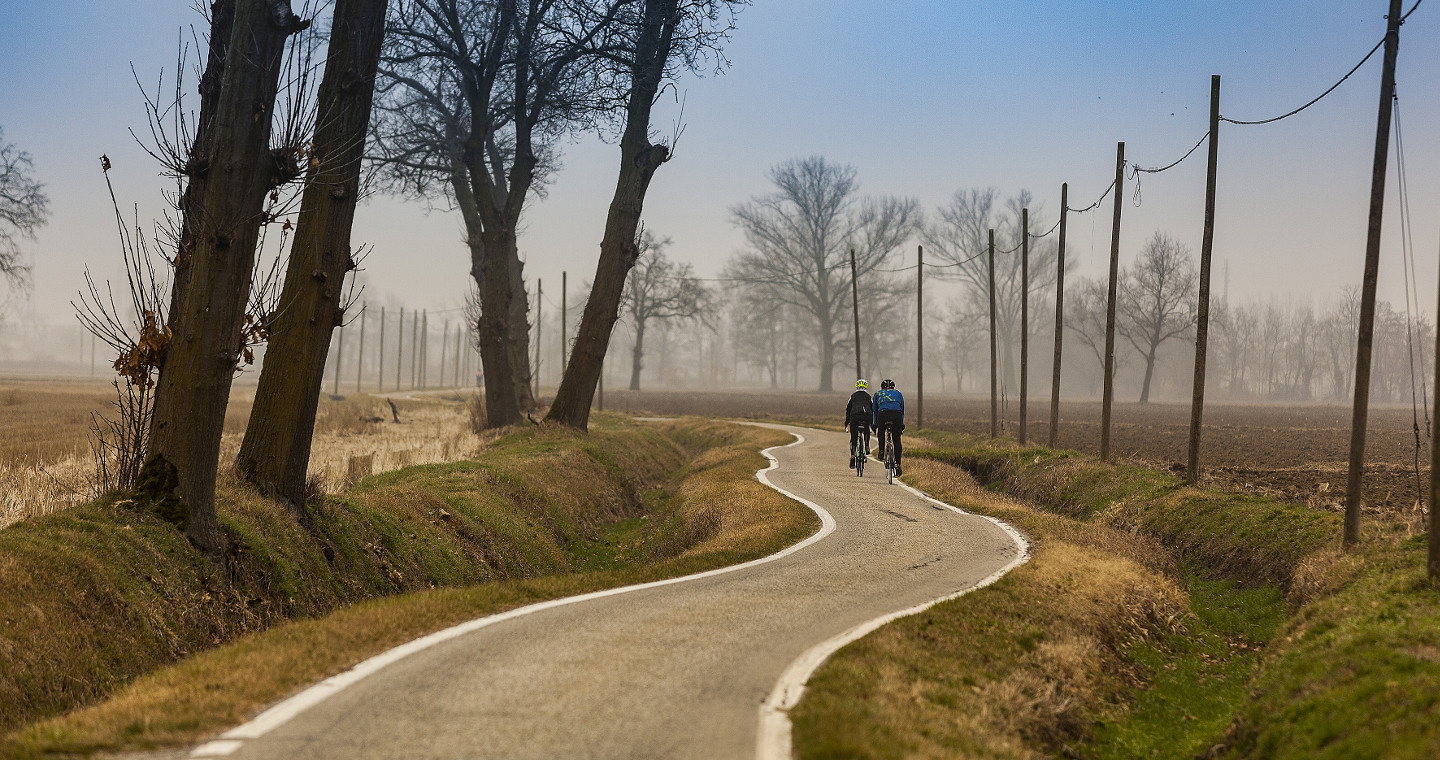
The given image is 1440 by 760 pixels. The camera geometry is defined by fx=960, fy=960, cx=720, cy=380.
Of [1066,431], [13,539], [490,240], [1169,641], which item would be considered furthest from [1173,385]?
[13,539]

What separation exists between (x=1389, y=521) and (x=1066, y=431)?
27.0 m

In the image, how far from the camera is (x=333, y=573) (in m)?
10.7

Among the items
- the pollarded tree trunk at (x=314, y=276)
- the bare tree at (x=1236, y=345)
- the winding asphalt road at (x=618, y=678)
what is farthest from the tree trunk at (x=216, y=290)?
the bare tree at (x=1236, y=345)

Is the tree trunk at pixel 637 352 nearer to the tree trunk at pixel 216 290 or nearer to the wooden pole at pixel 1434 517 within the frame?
the tree trunk at pixel 216 290

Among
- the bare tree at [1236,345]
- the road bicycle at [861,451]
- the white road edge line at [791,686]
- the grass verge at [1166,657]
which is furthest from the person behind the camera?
the bare tree at [1236,345]

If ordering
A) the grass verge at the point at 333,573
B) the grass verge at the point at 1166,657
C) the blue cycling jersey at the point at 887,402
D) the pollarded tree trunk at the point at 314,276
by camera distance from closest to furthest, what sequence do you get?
the grass verge at the point at 333,573
the grass verge at the point at 1166,657
the pollarded tree trunk at the point at 314,276
the blue cycling jersey at the point at 887,402

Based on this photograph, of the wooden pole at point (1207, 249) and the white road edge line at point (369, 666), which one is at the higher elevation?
the wooden pole at point (1207, 249)

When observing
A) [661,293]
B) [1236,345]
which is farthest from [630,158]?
[1236,345]

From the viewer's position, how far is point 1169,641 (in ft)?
35.3

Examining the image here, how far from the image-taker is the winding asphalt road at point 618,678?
16.6ft

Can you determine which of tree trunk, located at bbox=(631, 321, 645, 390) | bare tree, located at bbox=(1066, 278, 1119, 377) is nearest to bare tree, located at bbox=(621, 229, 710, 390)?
tree trunk, located at bbox=(631, 321, 645, 390)

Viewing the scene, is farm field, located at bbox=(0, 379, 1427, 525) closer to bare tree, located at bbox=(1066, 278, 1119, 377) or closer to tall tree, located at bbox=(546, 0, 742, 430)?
tall tree, located at bbox=(546, 0, 742, 430)

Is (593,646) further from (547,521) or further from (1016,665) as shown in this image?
(547,521)

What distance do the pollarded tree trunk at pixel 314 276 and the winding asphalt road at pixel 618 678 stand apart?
15.0ft
